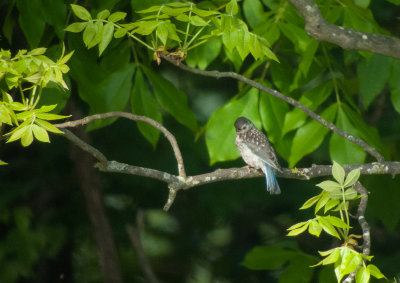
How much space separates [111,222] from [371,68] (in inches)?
126

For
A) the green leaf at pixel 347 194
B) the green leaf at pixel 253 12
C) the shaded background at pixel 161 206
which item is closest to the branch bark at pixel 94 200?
the shaded background at pixel 161 206

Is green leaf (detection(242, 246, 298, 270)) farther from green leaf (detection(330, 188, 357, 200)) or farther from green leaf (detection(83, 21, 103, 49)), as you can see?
green leaf (detection(83, 21, 103, 49))

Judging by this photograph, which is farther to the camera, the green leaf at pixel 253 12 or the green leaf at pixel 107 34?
the green leaf at pixel 253 12

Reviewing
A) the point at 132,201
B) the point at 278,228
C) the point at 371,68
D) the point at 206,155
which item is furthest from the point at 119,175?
the point at 371,68

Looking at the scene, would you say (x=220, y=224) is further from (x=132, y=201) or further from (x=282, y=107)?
(x=282, y=107)

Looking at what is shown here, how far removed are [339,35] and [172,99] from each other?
1.26 meters

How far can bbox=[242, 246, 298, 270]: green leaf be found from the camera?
17.7 ft

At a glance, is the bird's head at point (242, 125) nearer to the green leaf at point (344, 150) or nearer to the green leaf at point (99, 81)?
the green leaf at point (344, 150)

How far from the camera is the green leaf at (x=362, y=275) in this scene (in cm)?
323

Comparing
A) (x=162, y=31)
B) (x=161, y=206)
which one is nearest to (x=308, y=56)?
(x=162, y=31)

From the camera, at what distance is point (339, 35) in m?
4.12

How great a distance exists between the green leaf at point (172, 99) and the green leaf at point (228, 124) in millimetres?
149

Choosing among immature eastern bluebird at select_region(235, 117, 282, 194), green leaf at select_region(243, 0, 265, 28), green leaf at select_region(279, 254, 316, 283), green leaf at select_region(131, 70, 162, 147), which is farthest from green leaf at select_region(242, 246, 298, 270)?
green leaf at select_region(243, 0, 265, 28)

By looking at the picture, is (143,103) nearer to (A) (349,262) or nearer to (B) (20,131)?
(B) (20,131)
